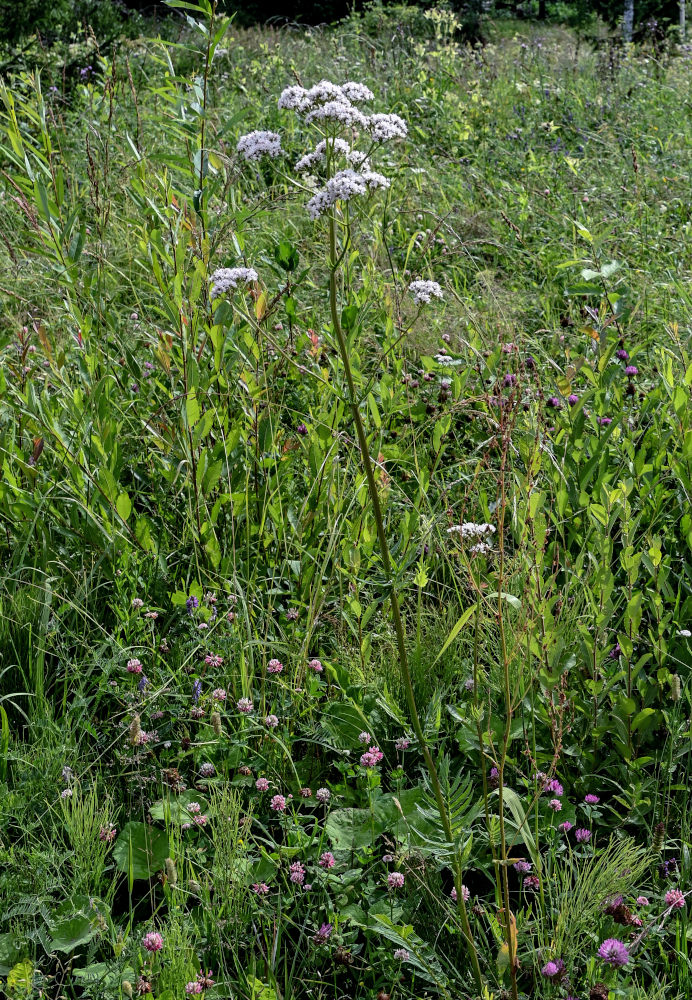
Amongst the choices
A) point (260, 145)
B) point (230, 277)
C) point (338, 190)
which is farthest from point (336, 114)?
point (230, 277)

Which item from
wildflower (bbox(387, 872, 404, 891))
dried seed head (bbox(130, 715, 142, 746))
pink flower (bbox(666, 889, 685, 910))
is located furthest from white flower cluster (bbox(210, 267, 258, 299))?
pink flower (bbox(666, 889, 685, 910))

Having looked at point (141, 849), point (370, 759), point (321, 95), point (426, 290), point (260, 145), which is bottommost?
point (141, 849)

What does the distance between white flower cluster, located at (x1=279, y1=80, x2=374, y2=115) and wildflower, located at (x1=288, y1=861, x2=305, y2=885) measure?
1.33m

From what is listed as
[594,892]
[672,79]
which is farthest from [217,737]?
[672,79]

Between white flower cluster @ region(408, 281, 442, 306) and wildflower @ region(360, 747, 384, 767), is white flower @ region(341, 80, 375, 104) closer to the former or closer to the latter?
white flower cluster @ region(408, 281, 442, 306)

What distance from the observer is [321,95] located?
1.56 metres

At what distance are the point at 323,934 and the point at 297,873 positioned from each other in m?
0.11

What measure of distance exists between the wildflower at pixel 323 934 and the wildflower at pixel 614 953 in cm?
42

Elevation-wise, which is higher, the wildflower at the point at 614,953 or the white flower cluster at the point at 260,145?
the white flower cluster at the point at 260,145

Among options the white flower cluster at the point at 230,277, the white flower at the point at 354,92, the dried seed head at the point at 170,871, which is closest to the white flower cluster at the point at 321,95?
the white flower at the point at 354,92

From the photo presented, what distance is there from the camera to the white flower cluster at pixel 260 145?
183cm

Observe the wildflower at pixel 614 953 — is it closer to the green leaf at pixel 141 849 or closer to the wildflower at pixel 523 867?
the wildflower at pixel 523 867

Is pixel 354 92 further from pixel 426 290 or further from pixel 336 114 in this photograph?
pixel 426 290

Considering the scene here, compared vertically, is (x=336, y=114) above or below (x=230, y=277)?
above
